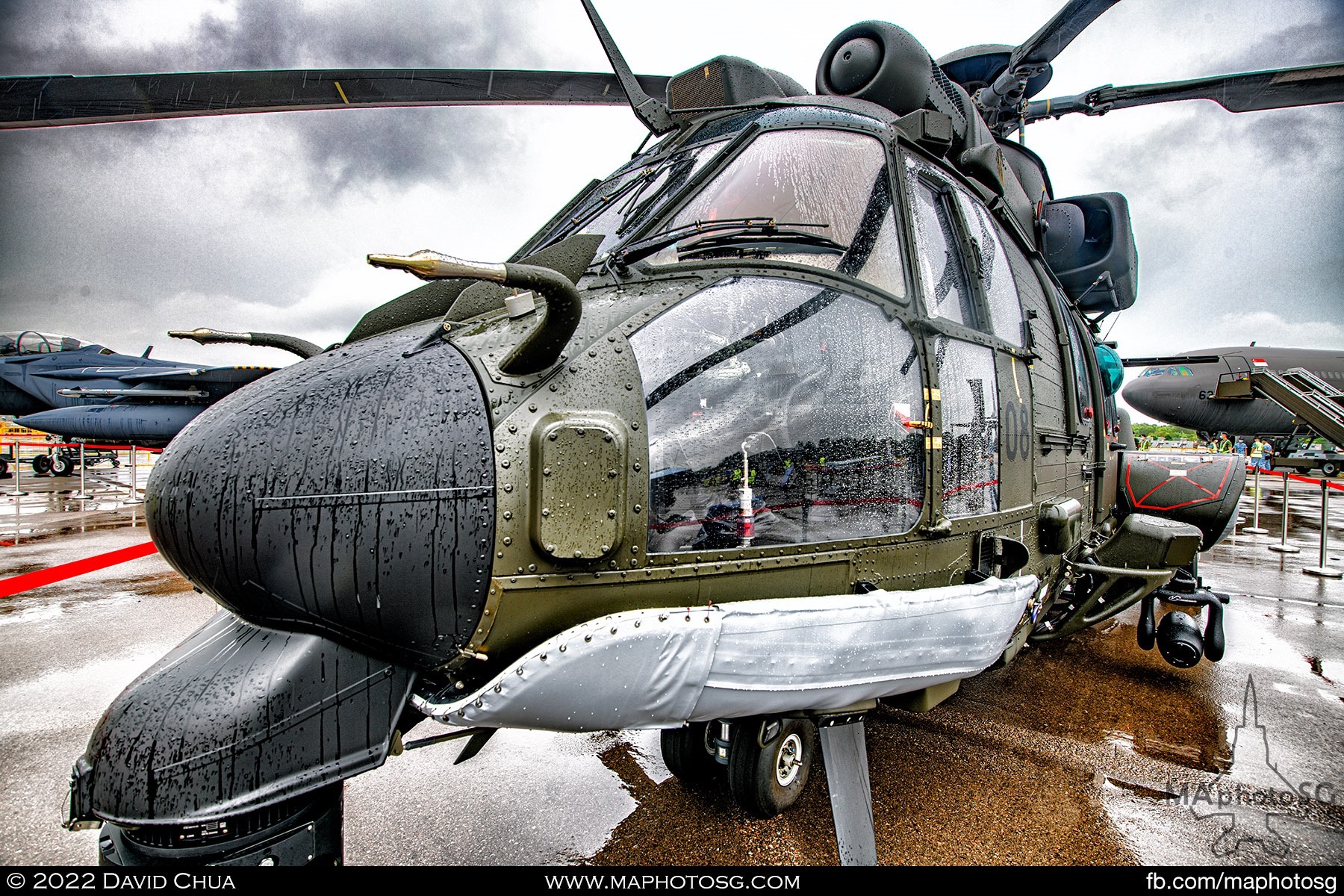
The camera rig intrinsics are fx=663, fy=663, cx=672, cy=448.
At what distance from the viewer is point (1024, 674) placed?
4.33 metres

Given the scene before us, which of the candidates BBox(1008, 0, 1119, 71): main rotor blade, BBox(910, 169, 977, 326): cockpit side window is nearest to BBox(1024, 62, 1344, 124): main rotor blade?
BBox(1008, 0, 1119, 71): main rotor blade

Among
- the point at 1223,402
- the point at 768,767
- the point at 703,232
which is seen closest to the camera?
the point at 703,232

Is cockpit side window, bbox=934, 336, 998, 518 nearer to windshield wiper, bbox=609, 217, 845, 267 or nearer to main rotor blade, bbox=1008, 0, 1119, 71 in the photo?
windshield wiper, bbox=609, 217, 845, 267

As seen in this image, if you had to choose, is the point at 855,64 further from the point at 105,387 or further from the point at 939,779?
the point at 105,387

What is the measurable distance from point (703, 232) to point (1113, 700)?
3.81 m

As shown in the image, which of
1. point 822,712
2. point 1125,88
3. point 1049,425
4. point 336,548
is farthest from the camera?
point 1125,88

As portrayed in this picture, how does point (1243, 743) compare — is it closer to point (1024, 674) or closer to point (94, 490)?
point (1024, 674)

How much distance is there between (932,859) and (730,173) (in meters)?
2.54

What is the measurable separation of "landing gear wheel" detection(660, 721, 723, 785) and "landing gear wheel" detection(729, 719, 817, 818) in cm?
32

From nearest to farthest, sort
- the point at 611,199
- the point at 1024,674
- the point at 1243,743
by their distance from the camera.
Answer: the point at 611,199
the point at 1243,743
the point at 1024,674

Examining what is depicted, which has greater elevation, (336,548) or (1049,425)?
(1049,425)

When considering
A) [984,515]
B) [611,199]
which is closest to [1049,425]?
[984,515]

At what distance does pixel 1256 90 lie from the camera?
4.55m
